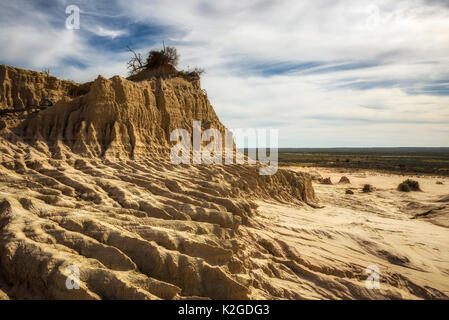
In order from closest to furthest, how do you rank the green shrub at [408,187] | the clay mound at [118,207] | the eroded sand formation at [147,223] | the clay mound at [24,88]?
the clay mound at [118,207] < the eroded sand formation at [147,223] < the clay mound at [24,88] < the green shrub at [408,187]

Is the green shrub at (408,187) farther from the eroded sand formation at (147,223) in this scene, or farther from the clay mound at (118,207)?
the clay mound at (118,207)

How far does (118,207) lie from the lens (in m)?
5.27

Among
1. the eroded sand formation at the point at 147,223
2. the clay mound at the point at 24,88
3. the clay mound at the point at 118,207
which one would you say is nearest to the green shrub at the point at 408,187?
the eroded sand formation at the point at 147,223

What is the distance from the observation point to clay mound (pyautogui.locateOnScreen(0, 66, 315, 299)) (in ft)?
11.8

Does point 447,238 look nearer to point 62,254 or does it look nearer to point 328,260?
point 328,260

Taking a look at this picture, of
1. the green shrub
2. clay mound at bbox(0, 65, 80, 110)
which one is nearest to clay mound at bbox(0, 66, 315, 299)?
clay mound at bbox(0, 65, 80, 110)

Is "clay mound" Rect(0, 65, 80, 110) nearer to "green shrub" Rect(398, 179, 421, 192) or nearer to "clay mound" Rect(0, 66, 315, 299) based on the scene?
"clay mound" Rect(0, 66, 315, 299)

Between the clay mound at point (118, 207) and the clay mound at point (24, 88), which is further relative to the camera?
the clay mound at point (24, 88)

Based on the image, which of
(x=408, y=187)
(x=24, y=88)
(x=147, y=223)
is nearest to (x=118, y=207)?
(x=147, y=223)

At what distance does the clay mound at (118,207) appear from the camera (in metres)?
3.59

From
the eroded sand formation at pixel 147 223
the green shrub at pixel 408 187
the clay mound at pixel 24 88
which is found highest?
the clay mound at pixel 24 88

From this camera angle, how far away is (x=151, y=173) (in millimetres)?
7051

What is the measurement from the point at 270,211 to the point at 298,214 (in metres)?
1.10

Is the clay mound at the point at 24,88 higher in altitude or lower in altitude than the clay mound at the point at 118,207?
higher
